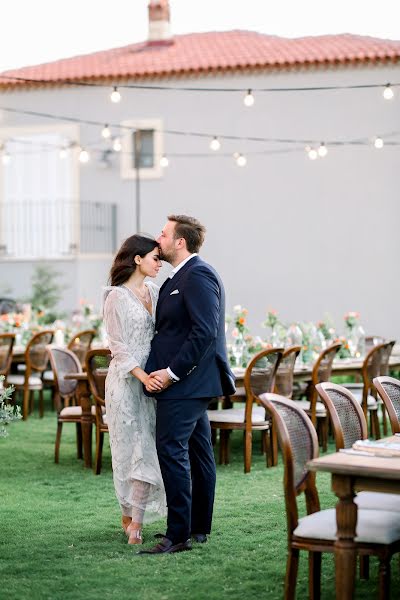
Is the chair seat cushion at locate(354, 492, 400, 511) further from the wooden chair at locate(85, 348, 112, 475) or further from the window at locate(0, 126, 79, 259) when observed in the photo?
the window at locate(0, 126, 79, 259)

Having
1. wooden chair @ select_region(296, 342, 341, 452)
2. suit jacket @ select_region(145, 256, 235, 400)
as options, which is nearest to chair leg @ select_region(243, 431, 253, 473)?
wooden chair @ select_region(296, 342, 341, 452)

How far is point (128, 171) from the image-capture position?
22.0 metres

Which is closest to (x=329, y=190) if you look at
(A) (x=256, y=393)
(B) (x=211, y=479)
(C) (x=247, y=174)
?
(C) (x=247, y=174)

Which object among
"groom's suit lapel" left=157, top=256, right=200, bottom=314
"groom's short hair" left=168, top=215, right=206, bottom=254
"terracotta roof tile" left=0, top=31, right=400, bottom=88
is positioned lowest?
"groom's suit lapel" left=157, top=256, right=200, bottom=314

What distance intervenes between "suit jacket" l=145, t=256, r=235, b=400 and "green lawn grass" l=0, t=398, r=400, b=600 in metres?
0.82

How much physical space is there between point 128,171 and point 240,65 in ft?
9.31

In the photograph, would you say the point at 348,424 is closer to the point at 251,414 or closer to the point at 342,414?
the point at 342,414

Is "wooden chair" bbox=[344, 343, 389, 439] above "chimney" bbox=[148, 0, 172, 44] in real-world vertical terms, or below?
below

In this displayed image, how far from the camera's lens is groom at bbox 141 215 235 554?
19.0 feet

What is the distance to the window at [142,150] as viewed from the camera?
21.8 metres

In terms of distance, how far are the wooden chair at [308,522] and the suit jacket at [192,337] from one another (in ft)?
3.35

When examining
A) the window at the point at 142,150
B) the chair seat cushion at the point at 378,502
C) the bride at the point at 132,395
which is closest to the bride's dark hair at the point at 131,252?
the bride at the point at 132,395

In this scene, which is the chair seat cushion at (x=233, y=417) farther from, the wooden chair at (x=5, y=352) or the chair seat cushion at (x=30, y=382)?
the chair seat cushion at (x=30, y=382)

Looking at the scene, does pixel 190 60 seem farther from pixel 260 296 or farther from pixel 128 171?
pixel 260 296
